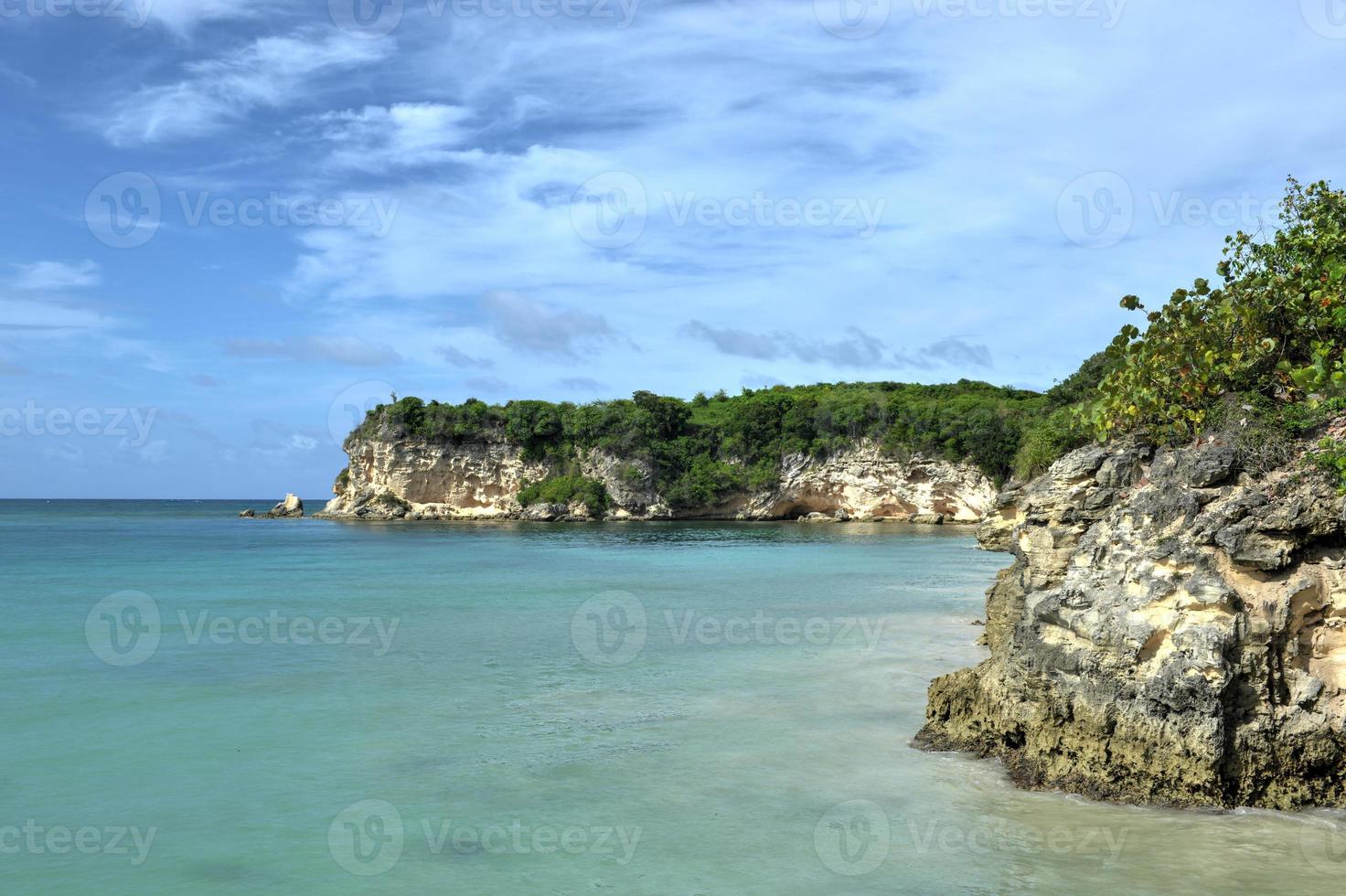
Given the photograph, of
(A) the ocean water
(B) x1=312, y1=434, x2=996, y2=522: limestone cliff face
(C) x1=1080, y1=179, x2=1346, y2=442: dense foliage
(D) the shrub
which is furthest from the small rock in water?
(C) x1=1080, y1=179, x2=1346, y2=442: dense foliage

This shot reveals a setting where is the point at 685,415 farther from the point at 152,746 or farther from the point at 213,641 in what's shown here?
the point at 152,746

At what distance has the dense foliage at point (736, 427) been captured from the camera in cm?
6044

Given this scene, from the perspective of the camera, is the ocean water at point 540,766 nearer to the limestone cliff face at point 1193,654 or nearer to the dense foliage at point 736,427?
the limestone cliff face at point 1193,654

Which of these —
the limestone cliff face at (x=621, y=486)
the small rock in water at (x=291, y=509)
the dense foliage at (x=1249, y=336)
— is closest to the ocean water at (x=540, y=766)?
the dense foliage at (x=1249, y=336)

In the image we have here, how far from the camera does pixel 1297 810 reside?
718 cm

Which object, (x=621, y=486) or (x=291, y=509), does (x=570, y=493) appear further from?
(x=291, y=509)

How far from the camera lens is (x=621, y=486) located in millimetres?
67875

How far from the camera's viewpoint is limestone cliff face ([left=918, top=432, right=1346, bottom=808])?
7.26 meters

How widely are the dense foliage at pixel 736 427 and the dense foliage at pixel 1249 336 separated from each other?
49908 mm

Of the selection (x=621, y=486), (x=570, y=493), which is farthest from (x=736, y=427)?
(x=570, y=493)

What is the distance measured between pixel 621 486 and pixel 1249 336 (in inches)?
2334


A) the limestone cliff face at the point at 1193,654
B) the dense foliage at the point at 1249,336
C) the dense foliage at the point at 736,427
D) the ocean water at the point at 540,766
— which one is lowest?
the ocean water at the point at 540,766

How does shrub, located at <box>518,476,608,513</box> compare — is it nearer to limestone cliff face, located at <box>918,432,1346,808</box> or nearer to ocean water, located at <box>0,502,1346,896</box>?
ocean water, located at <box>0,502,1346,896</box>

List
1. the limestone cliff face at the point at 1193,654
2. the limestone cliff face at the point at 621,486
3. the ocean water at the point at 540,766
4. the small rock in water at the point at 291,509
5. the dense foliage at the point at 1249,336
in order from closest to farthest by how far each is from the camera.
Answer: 1. the ocean water at the point at 540,766
2. the limestone cliff face at the point at 1193,654
3. the dense foliage at the point at 1249,336
4. the limestone cliff face at the point at 621,486
5. the small rock in water at the point at 291,509
